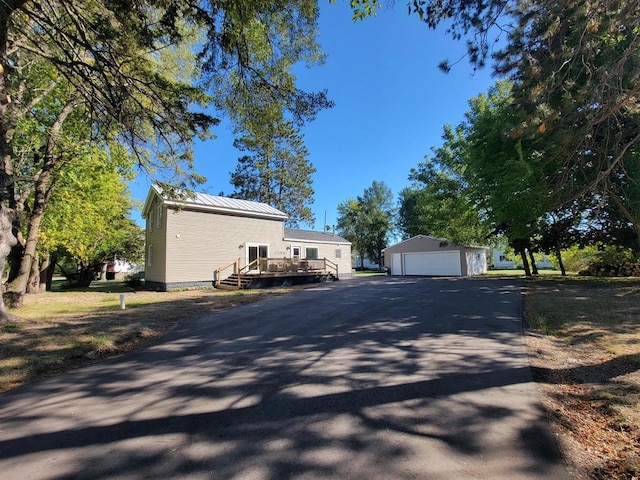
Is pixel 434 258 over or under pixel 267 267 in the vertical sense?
over

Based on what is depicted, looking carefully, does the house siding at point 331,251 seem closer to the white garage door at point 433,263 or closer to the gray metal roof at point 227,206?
the gray metal roof at point 227,206

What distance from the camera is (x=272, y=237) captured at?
21.6 metres

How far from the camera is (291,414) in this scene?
3221mm

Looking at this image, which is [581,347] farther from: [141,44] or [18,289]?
[18,289]

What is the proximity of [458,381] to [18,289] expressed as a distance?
12985 millimetres

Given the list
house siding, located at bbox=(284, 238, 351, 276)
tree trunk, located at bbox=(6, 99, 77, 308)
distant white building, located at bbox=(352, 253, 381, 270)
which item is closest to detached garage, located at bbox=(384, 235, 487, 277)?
house siding, located at bbox=(284, 238, 351, 276)

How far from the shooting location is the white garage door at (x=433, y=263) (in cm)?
2694

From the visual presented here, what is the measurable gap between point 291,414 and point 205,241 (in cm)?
1617

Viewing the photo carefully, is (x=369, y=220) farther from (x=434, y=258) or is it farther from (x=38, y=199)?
(x=38, y=199)

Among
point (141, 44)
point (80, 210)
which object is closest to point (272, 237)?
point (80, 210)

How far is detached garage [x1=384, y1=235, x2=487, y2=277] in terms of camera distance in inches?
1057

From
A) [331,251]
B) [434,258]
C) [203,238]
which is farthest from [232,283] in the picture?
[434,258]

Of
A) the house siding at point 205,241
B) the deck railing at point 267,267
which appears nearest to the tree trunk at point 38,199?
the house siding at point 205,241

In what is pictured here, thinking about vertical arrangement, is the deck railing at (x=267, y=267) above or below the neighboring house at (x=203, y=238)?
below
